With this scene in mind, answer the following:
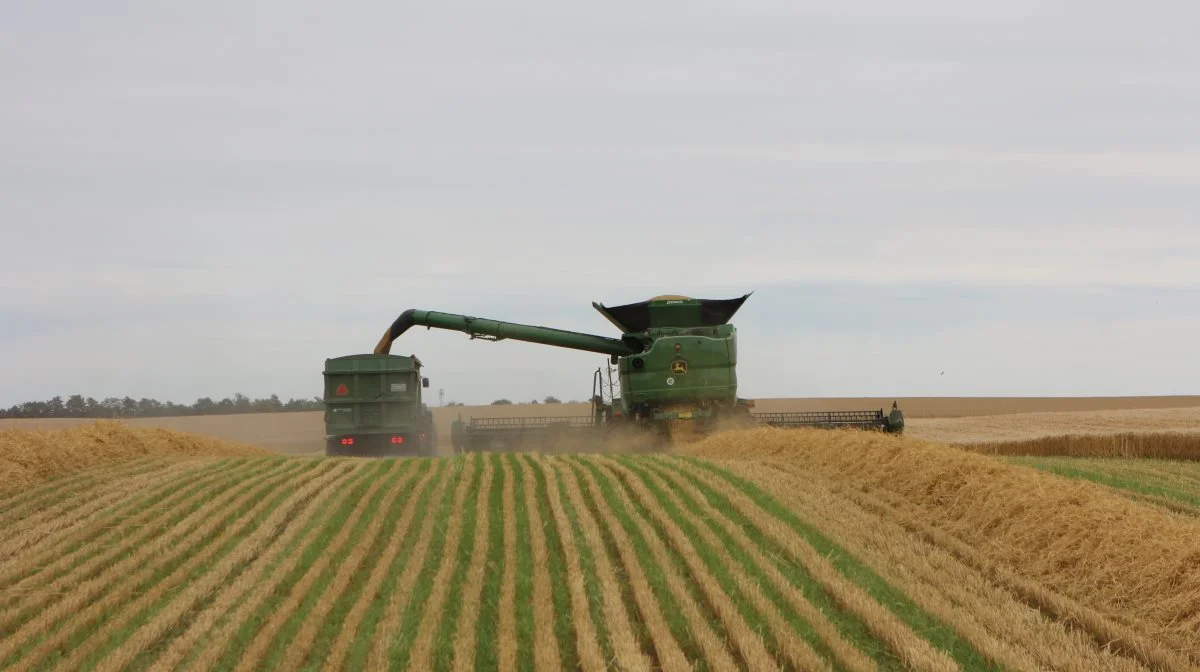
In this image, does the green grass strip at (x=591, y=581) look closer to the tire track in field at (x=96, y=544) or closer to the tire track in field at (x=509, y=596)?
the tire track in field at (x=509, y=596)

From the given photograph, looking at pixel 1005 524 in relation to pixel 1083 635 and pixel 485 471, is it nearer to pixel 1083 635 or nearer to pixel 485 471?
pixel 1083 635

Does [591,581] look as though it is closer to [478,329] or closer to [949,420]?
[478,329]

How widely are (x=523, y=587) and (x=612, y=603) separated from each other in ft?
3.98

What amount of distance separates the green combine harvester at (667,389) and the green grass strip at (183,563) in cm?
1181

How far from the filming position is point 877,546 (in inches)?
518

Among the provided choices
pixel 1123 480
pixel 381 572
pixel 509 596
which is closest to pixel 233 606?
pixel 381 572

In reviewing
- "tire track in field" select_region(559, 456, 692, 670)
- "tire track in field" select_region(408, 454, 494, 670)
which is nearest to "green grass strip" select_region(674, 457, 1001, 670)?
"tire track in field" select_region(559, 456, 692, 670)


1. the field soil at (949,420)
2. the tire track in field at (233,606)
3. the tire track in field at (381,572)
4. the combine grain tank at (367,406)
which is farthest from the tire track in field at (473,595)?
the combine grain tank at (367,406)

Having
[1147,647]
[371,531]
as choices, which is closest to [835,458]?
[371,531]

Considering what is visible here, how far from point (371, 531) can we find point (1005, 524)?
7859mm

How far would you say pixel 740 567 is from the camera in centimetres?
1204

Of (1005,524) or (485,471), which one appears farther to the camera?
(485,471)

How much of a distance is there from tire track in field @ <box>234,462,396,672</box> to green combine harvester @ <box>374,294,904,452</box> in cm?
1158

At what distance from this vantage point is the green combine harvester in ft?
91.7
